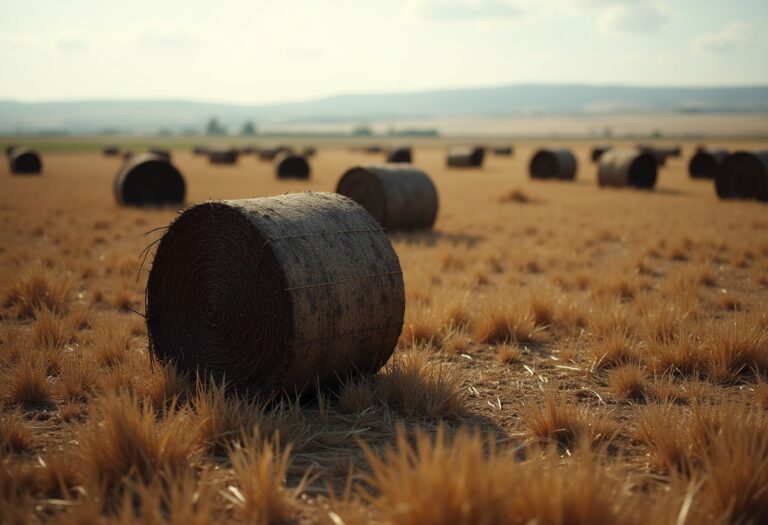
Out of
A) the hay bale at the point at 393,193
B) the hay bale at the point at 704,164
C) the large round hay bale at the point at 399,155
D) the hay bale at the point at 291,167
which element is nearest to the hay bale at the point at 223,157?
the large round hay bale at the point at 399,155

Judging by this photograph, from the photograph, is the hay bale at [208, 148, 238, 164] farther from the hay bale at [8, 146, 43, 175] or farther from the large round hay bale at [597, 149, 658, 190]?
the large round hay bale at [597, 149, 658, 190]

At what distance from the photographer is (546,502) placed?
3.01 m

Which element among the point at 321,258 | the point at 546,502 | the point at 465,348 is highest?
the point at 321,258

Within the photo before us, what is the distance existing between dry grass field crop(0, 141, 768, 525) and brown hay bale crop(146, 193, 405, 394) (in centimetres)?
28

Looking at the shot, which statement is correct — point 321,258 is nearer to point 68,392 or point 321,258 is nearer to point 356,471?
point 356,471

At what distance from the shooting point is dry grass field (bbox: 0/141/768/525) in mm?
3178

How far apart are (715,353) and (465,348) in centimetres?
224

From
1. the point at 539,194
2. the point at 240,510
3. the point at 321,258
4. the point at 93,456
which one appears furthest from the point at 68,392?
the point at 539,194

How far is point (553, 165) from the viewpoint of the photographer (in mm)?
30562

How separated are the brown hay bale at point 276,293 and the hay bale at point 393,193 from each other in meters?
8.20

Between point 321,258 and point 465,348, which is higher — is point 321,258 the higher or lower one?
the higher one

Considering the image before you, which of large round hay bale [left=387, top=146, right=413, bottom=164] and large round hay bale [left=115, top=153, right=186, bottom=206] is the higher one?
large round hay bale [left=387, top=146, right=413, bottom=164]

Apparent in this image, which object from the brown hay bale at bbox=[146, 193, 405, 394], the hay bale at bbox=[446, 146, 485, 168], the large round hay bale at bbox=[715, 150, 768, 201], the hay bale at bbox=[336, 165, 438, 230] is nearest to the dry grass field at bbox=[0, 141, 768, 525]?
the brown hay bale at bbox=[146, 193, 405, 394]

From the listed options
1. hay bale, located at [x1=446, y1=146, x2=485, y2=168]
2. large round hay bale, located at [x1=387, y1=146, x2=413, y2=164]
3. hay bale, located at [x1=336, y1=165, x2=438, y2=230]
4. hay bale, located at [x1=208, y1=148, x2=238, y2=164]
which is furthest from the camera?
hay bale, located at [x1=208, y1=148, x2=238, y2=164]
